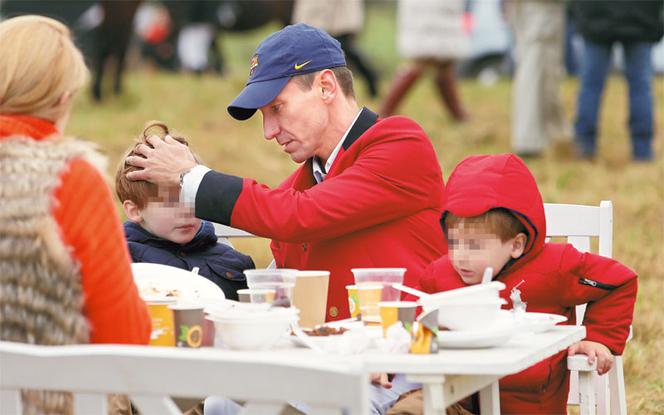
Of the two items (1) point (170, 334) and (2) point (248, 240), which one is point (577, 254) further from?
(2) point (248, 240)

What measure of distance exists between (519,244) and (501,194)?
15 cm

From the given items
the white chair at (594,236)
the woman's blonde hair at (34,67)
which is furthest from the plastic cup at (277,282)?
the white chair at (594,236)

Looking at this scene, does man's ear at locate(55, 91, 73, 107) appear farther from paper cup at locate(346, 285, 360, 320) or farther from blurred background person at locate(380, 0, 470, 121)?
blurred background person at locate(380, 0, 470, 121)

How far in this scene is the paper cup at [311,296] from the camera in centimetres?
281

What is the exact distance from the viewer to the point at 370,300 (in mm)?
2721

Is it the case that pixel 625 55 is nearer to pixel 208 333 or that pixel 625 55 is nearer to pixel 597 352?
pixel 597 352

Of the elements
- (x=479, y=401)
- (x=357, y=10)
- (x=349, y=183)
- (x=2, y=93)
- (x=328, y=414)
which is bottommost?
(x=479, y=401)

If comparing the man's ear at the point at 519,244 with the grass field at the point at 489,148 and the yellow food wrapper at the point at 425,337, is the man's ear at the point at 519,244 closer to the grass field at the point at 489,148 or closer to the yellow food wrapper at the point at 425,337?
the yellow food wrapper at the point at 425,337

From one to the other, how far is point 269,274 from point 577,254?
851 millimetres

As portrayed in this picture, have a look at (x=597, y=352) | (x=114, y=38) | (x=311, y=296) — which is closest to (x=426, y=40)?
(x=114, y=38)

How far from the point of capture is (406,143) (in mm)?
3271

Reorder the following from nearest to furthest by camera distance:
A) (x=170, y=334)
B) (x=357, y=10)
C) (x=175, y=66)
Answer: (x=170, y=334) < (x=357, y=10) < (x=175, y=66)

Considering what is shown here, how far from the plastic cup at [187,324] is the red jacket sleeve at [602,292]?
1015 millimetres

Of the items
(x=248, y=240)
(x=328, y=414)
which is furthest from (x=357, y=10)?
(x=328, y=414)
